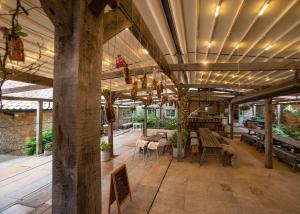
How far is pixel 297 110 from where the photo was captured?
14875 millimetres

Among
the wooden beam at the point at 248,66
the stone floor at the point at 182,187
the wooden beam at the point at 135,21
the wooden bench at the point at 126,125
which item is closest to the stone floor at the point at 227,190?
the stone floor at the point at 182,187

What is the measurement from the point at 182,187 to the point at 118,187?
5.81 feet

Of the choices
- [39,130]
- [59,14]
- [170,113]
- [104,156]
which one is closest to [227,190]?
[104,156]

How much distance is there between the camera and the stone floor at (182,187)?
3219 millimetres

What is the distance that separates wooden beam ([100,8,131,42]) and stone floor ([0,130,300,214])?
10.1 feet

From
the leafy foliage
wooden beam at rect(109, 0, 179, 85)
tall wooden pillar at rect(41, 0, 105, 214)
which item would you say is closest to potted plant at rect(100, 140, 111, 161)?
wooden beam at rect(109, 0, 179, 85)

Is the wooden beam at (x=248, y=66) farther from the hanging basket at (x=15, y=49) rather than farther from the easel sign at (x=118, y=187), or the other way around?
the hanging basket at (x=15, y=49)

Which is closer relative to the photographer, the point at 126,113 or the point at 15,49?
the point at 15,49

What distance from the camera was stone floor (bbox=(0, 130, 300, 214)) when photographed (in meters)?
3.22

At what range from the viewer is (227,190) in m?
3.91

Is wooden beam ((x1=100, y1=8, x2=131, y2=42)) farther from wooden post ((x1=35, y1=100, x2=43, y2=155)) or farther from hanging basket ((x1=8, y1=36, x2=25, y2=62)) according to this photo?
wooden post ((x1=35, y1=100, x2=43, y2=155))

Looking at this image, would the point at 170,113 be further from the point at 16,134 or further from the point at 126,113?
the point at 16,134

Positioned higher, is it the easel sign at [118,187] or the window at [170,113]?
the window at [170,113]

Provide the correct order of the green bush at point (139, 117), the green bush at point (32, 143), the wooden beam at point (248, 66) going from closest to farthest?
the wooden beam at point (248, 66), the green bush at point (32, 143), the green bush at point (139, 117)
